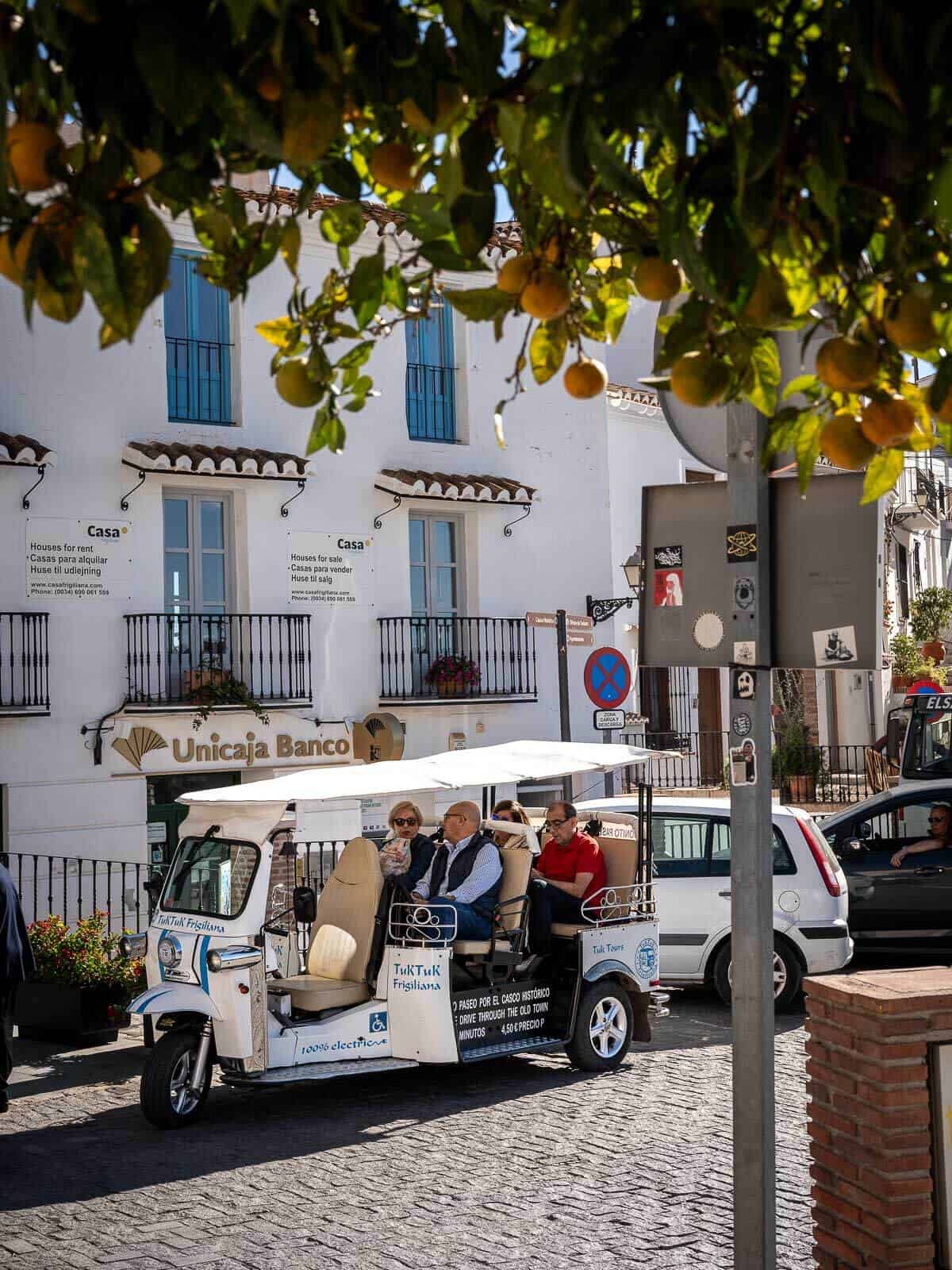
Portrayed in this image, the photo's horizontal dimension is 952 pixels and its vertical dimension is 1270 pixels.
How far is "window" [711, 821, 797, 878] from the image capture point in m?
13.1

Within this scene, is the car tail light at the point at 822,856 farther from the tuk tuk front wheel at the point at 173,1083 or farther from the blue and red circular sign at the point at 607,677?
the tuk tuk front wheel at the point at 173,1083

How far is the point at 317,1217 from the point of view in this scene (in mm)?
7383

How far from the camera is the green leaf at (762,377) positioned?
2861 millimetres

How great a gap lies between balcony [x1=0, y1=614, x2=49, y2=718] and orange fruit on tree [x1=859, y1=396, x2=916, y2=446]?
55.0ft

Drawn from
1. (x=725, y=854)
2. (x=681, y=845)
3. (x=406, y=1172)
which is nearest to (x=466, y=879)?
(x=406, y=1172)

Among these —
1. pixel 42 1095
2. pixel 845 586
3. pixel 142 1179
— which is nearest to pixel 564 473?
pixel 42 1095

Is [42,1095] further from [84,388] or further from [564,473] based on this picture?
[564,473]

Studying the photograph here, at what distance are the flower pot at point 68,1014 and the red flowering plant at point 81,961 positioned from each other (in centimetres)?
7

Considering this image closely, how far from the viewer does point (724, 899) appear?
1328 cm

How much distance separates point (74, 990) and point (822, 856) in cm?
618

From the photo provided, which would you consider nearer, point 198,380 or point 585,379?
point 585,379

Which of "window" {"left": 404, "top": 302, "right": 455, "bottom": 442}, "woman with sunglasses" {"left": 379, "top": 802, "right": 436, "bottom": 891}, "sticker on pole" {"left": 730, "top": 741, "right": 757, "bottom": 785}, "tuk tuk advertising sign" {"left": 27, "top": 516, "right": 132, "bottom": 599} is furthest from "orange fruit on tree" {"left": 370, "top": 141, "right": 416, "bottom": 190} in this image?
"window" {"left": 404, "top": 302, "right": 455, "bottom": 442}

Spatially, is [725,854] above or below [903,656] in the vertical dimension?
below

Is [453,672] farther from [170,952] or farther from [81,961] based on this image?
[170,952]
